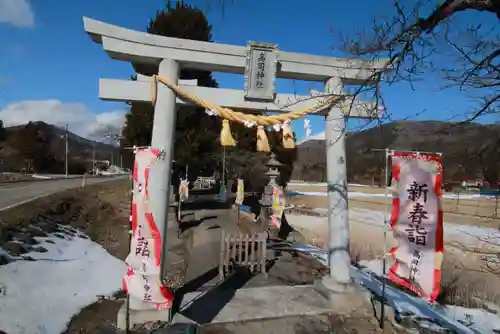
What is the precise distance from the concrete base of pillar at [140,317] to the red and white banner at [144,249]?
0.11 meters

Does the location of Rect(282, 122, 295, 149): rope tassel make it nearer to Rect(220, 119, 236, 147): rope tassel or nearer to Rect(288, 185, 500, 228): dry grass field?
Rect(220, 119, 236, 147): rope tassel

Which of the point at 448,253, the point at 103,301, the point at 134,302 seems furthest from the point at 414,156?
the point at 448,253

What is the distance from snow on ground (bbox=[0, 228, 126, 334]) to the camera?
4.88 metres

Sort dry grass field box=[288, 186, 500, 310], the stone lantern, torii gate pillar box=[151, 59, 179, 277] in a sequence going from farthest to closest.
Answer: the stone lantern
dry grass field box=[288, 186, 500, 310]
torii gate pillar box=[151, 59, 179, 277]

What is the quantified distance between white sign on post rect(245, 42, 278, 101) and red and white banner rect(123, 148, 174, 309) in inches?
76.0

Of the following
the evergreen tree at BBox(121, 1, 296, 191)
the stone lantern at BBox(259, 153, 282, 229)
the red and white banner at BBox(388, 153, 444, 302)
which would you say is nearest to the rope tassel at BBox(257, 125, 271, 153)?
the red and white banner at BBox(388, 153, 444, 302)

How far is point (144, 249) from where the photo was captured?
4859 mm

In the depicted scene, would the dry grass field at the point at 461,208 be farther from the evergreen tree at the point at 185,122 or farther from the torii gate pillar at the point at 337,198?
the torii gate pillar at the point at 337,198

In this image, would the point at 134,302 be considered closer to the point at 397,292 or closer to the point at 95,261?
the point at 95,261

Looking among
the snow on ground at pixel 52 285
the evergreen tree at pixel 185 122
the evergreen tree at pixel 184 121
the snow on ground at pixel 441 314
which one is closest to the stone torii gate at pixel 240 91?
the snow on ground at pixel 441 314

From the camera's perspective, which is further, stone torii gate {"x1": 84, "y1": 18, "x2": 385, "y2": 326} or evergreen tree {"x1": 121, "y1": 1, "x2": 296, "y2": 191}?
evergreen tree {"x1": 121, "y1": 1, "x2": 296, "y2": 191}

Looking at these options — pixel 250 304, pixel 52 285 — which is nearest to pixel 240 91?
pixel 250 304

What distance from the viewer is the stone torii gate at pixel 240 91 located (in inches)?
195

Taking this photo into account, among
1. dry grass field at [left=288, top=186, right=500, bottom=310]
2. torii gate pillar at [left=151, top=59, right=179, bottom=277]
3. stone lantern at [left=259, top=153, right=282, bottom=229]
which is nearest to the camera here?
torii gate pillar at [left=151, top=59, right=179, bottom=277]
